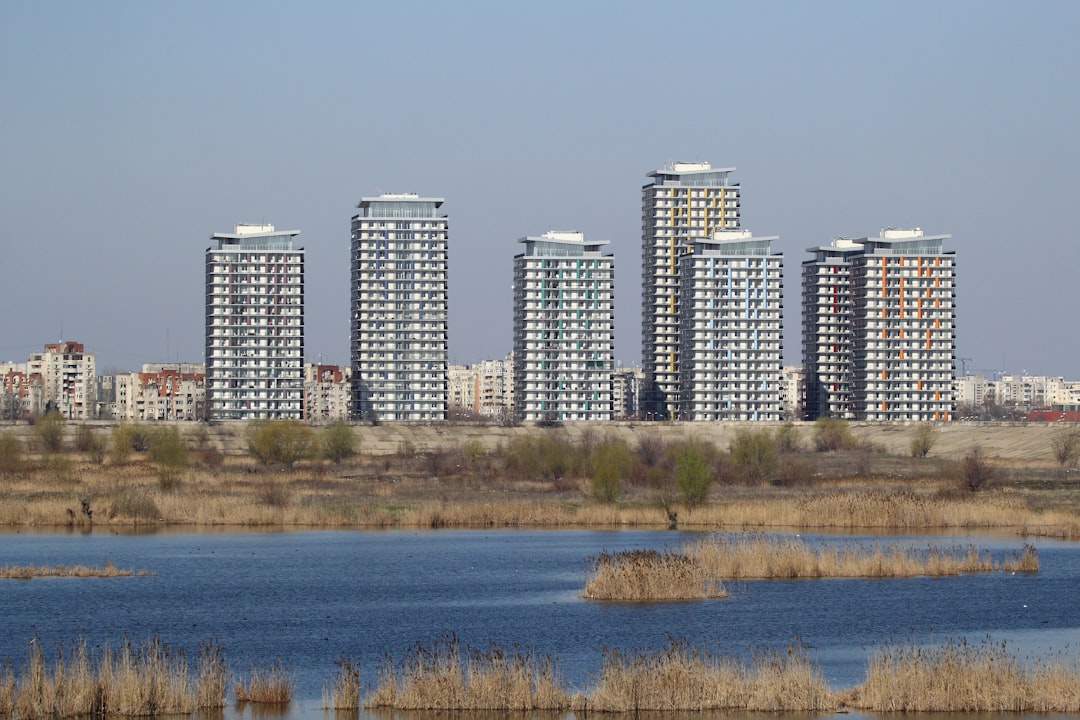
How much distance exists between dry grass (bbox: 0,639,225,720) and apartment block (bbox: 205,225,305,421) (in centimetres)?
13493

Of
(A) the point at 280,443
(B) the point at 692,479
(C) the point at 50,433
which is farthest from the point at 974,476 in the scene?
(C) the point at 50,433

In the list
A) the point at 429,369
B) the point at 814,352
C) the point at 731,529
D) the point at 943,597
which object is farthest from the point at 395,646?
the point at 814,352

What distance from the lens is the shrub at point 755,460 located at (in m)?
91.1

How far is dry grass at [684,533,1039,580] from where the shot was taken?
47125 mm

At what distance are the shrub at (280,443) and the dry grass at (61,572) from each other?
5636 centimetres

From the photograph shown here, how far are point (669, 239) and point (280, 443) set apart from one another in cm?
7852

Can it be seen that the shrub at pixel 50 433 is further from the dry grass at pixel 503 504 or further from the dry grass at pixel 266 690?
the dry grass at pixel 266 690

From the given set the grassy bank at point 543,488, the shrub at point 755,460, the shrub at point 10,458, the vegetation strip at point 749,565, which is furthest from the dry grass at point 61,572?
the shrub at point 755,460

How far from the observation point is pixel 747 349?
546ft

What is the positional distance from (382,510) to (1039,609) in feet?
122

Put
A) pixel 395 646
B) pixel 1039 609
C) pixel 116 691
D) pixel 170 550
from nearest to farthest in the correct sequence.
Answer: pixel 116 691 → pixel 395 646 → pixel 1039 609 → pixel 170 550

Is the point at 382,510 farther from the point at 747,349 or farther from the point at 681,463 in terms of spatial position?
the point at 747,349

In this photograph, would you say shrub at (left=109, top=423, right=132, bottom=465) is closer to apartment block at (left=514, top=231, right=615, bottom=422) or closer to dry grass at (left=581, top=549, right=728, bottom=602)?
Result: apartment block at (left=514, top=231, right=615, bottom=422)

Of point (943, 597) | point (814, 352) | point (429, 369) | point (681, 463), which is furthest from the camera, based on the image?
point (814, 352)
